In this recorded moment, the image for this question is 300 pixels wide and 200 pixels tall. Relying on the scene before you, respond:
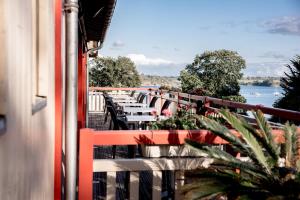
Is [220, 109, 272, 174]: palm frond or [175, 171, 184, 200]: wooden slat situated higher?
[220, 109, 272, 174]: palm frond

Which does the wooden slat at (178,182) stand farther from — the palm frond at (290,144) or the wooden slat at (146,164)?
the palm frond at (290,144)

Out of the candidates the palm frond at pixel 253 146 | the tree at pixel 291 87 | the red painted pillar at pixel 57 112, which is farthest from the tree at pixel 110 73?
the palm frond at pixel 253 146

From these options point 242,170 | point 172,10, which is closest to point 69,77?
point 242,170

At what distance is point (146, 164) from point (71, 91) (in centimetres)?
99

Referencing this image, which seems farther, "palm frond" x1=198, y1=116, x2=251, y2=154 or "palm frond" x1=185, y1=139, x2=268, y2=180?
"palm frond" x1=198, y1=116, x2=251, y2=154

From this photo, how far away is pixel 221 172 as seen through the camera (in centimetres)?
236

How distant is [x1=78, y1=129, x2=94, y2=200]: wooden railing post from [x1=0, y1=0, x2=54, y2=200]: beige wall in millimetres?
223

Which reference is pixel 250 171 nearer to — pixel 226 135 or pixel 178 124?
pixel 226 135

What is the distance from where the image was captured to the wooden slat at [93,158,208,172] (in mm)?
2666

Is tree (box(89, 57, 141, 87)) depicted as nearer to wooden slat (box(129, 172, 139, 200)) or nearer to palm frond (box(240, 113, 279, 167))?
wooden slat (box(129, 172, 139, 200))

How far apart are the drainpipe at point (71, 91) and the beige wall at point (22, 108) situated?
1.52 ft

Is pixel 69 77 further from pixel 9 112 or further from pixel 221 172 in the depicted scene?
pixel 9 112

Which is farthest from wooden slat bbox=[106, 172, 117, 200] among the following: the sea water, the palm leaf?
the sea water

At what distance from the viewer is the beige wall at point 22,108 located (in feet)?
4.53
